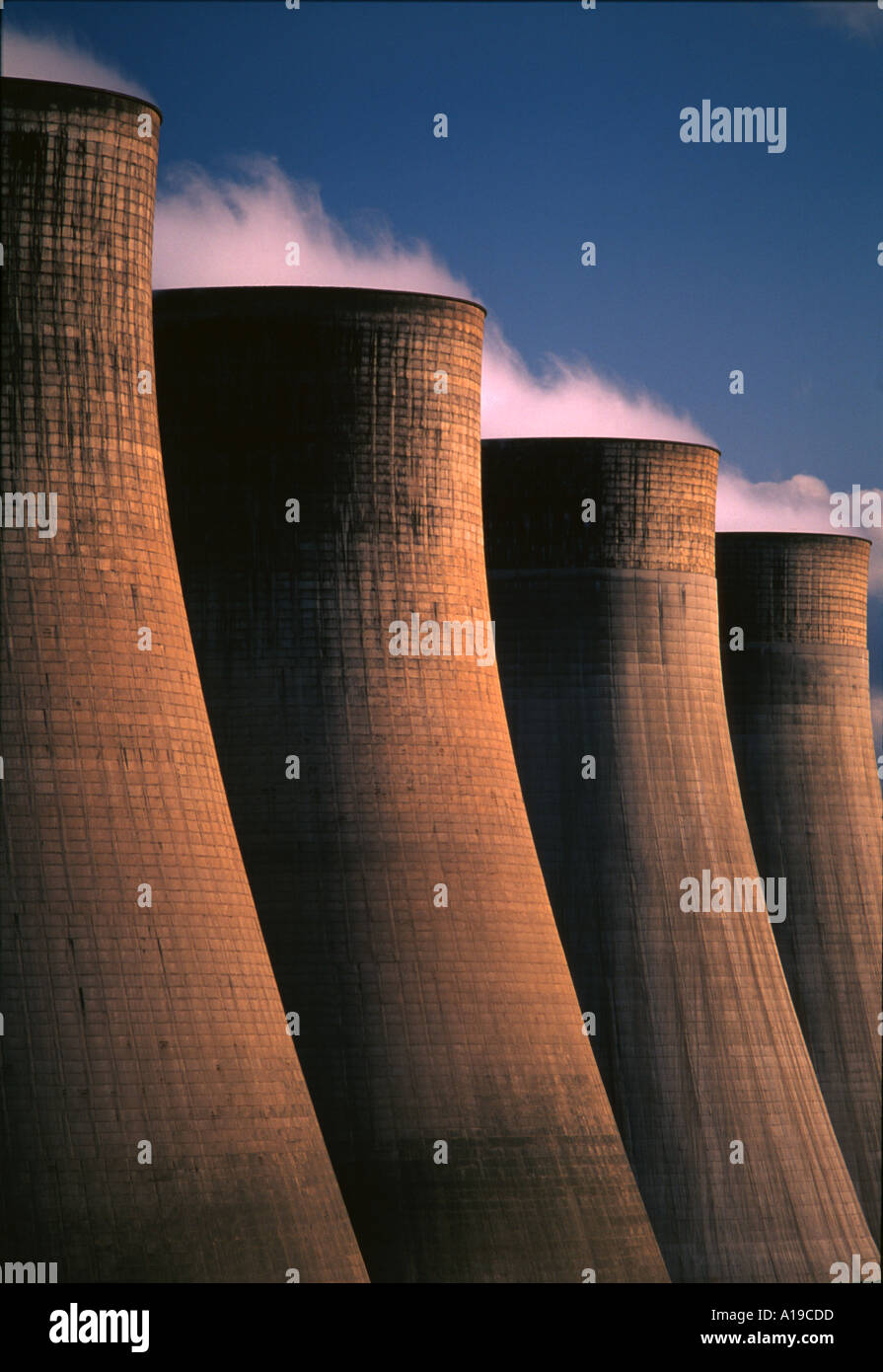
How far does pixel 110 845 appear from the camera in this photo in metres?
18.5

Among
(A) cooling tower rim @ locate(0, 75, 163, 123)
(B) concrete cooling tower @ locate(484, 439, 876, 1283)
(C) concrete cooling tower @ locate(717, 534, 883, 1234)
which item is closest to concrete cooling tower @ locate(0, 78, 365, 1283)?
(A) cooling tower rim @ locate(0, 75, 163, 123)

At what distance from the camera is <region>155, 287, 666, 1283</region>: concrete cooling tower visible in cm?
2288

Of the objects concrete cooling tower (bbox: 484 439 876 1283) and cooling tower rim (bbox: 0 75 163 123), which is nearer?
cooling tower rim (bbox: 0 75 163 123)

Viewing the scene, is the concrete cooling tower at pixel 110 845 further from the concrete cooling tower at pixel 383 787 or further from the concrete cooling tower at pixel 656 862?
the concrete cooling tower at pixel 656 862

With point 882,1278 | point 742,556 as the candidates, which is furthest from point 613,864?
point 742,556

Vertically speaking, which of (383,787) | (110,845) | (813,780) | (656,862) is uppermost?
(813,780)

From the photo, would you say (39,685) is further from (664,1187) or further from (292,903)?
(664,1187)

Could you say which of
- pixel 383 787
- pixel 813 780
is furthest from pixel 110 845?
pixel 813 780

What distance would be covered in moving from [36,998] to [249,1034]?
6.55ft

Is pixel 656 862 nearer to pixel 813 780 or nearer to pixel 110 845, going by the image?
pixel 813 780

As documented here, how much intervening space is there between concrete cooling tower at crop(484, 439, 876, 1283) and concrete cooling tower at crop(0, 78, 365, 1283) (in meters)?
9.85

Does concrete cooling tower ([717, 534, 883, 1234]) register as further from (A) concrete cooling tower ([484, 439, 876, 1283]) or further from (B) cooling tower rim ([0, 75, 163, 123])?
(B) cooling tower rim ([0, 75, 163, 123])

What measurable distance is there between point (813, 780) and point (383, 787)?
1518 cm
